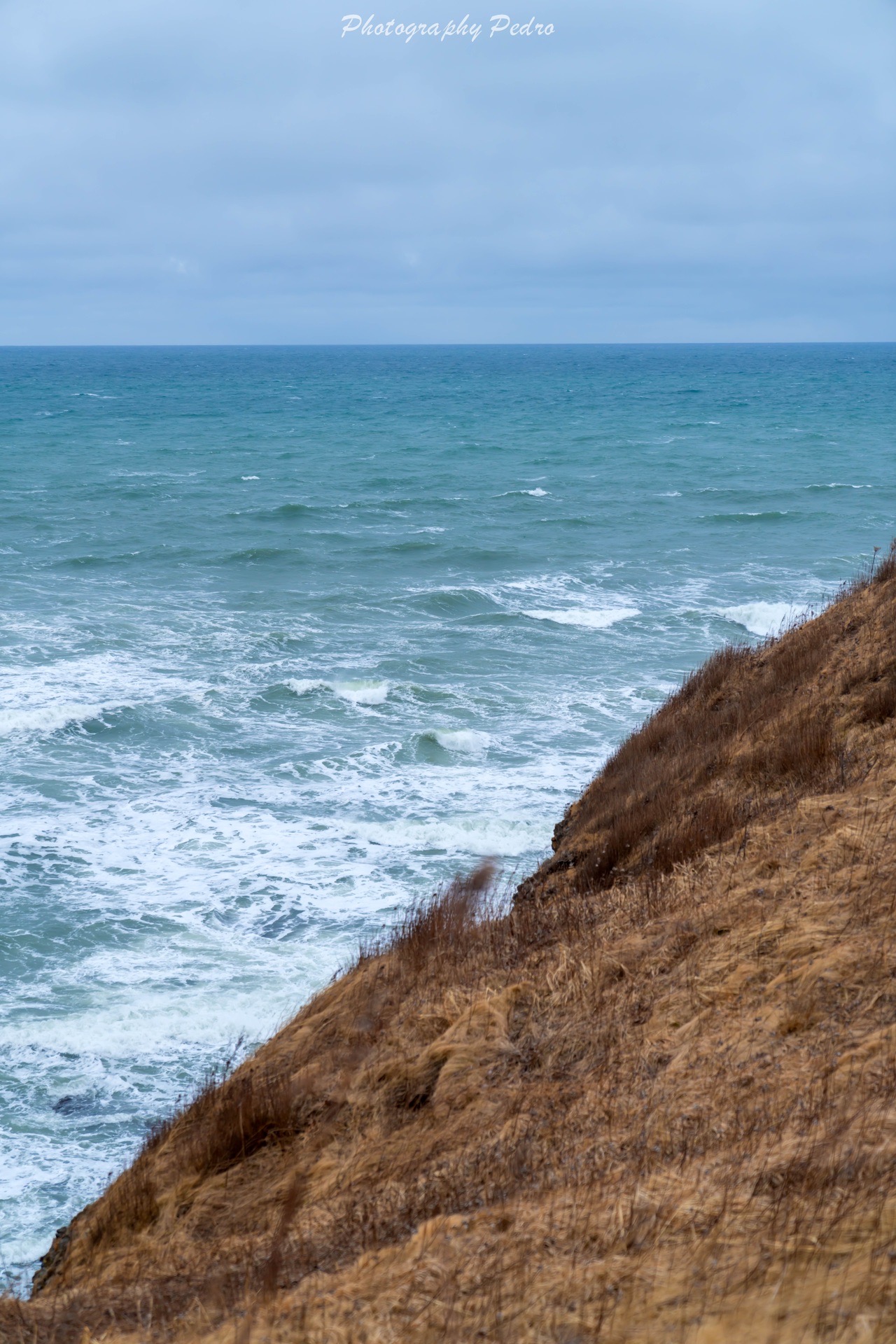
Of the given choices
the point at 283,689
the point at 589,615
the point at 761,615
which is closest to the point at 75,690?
the point at 283,689

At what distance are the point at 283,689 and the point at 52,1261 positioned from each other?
47.6 feet

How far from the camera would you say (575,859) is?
909 cm

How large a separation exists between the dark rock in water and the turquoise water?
5.50 ft

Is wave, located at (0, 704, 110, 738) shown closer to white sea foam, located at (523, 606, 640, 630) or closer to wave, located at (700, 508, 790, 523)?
white sea foam, located at (523, 606, 640, 630)

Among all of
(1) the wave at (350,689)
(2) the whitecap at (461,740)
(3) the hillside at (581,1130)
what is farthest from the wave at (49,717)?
(3) the hillside at (581,1130)

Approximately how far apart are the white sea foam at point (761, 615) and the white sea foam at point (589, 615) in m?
2.25

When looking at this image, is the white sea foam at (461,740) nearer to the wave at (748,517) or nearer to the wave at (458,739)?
the wave at (458,739)

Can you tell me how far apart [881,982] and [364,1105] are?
255cm

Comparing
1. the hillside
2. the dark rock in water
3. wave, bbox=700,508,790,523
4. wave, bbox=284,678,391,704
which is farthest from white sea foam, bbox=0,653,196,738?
wave, bbox=700,508,790,523

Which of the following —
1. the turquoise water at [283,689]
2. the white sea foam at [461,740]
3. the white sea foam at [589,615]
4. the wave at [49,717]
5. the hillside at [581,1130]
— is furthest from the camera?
the white sea foam at [589,615]

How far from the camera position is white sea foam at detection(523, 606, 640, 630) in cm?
2470

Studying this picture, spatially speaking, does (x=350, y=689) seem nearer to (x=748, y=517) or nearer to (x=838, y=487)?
(x=748, y=517)

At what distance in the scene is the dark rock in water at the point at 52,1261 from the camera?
5.45m

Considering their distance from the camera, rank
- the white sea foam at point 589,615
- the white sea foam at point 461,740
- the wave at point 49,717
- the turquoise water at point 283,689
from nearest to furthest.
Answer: the turquoise water at point 283,689 < the white sea foam at point 461,740 < the wave at point 49,717 < the white sea foam at point 589,615
